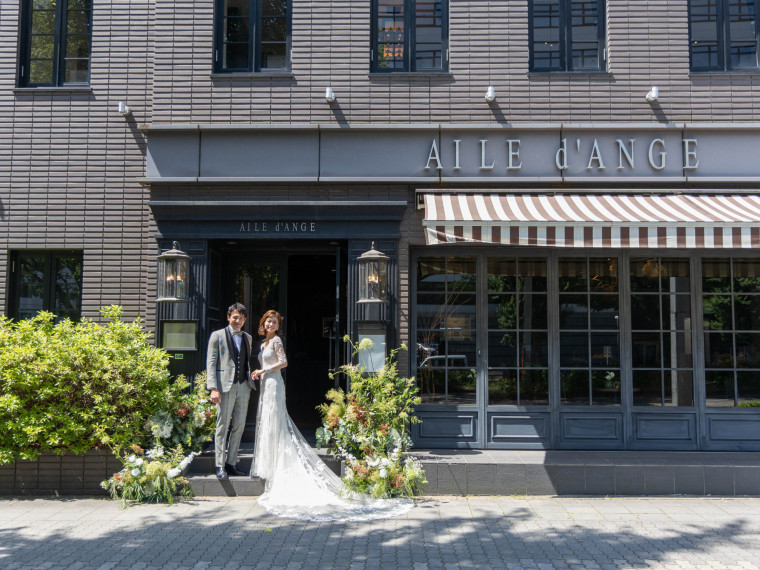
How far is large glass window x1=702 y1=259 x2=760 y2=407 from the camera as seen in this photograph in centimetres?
829

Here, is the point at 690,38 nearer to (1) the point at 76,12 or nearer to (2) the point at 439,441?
(2) the point at 439,441

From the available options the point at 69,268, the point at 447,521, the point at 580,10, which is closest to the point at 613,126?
the point at 580,10

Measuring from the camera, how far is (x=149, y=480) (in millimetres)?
6750

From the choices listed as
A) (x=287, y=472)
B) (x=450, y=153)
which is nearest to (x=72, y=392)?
(x=287, y=472)

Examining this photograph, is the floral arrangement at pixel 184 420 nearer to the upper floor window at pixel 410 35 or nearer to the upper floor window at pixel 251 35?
the upper floor window at pixel 251 35

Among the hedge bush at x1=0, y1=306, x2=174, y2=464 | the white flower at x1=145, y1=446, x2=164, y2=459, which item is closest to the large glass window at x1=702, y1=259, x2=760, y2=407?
the white flower at x1=145, y1=446, x2=164, y2=459

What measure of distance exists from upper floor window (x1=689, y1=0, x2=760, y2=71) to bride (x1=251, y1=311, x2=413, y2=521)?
6.67m

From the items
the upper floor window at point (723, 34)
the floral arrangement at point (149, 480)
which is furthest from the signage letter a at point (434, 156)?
the floral arrangement at point (149, 480)

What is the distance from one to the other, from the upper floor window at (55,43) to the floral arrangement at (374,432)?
5.59 m

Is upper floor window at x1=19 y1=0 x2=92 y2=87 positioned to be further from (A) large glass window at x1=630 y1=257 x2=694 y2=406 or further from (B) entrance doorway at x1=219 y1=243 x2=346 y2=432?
(A) large glass window at x1=630 y1=257 x2=694 y2=406

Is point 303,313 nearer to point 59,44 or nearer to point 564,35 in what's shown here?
point 59,44

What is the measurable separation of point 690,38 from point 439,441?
20.8 ft

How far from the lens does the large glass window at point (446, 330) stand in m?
8.32

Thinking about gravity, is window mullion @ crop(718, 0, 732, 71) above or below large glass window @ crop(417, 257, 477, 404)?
above
